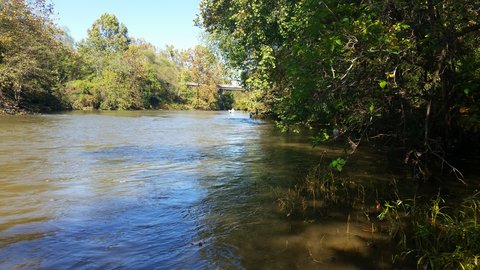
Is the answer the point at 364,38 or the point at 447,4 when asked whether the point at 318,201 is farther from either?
the point at 447,4

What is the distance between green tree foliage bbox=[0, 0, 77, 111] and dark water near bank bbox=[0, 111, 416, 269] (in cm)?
2536

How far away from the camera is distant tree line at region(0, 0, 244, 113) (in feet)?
117

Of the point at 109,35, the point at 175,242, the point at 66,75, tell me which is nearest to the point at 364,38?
the point at 175,242

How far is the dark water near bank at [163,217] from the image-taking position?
5.04 metres

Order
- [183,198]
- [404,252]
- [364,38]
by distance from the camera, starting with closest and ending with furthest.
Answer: [404,252] < [364,38] < [183,198]

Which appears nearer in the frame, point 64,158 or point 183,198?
point 183,198

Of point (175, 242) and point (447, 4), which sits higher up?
point (447, 4)

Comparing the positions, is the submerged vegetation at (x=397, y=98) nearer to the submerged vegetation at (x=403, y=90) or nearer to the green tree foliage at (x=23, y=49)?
the submerged vegetation at (x=403, y=90)

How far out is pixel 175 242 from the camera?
564cm

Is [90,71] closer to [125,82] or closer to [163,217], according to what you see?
[125,82]

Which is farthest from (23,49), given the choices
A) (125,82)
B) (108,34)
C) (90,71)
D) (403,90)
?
(108,34)

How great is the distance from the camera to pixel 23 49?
36281mm

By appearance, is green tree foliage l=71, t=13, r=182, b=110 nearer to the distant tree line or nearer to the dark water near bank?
the distant tree line

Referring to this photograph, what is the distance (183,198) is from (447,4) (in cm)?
634
